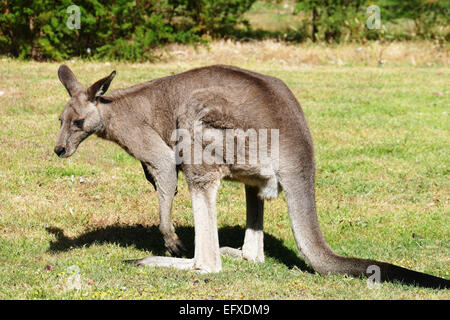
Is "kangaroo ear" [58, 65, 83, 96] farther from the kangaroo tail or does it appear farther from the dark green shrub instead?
the dark green shrub

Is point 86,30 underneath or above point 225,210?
above

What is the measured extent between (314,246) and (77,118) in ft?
6.73

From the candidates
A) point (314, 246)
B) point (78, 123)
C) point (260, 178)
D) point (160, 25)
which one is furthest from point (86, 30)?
point (314, 246)

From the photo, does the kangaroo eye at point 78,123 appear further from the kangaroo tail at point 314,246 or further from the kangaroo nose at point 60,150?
the kangaroo tail at point 314,246

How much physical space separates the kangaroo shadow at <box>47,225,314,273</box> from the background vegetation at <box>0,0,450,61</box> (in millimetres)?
7376

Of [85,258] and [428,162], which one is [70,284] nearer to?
[85,258]

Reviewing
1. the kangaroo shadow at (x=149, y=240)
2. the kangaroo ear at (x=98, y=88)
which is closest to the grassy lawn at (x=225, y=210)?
the kangaroo shadow at (x=149, y=240)

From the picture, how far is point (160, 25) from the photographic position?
1340 cm

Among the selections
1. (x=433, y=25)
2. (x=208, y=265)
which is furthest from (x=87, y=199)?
(x=433, y=25)

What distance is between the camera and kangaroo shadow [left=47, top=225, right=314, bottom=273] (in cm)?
538

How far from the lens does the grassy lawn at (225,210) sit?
14.3ft

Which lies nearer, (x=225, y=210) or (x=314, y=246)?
(x=314, y=246)

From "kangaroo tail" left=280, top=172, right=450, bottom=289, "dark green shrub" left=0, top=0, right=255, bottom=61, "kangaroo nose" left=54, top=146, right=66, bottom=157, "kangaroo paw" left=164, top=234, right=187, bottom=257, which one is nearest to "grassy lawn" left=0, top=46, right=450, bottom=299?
"kangaroo tail" left=280, top=172, right=450, bottom=289

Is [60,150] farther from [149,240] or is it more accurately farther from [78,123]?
[149,240]
